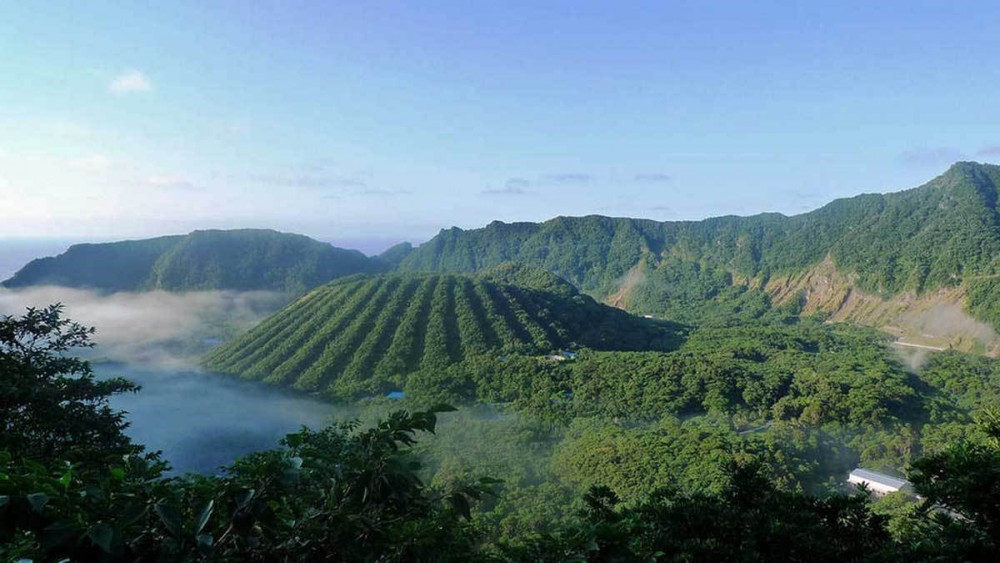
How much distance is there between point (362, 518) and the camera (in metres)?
3.47

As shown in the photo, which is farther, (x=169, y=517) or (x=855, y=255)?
(x=855, y=255)

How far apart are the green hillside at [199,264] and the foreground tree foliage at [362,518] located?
16935cm

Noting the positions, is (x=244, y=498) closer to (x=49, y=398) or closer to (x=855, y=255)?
(x=49, y=398)

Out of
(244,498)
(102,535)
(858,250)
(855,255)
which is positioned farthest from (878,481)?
(858,250)

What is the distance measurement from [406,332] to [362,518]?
79900 millimetres

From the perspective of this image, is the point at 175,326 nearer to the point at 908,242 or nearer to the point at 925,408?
the point at 925,408

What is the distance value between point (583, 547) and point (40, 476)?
3691mm

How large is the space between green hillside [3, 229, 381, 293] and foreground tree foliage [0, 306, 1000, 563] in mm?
169345

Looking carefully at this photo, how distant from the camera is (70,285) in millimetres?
141750

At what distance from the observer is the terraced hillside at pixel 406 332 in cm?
7353

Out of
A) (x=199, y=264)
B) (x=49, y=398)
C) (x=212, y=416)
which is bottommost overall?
(x=212, y=416)

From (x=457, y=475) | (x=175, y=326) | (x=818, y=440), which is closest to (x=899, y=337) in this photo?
(x=818, y=440)

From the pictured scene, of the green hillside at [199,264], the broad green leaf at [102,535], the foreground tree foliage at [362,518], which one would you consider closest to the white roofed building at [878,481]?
the foreground tree foliage at [362,518]

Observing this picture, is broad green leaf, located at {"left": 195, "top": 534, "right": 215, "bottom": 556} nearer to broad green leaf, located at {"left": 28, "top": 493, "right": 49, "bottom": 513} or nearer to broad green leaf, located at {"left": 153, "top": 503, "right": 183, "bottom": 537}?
broad green leaf, located at {"left": 153, "top": 503, "right": 183, "bottom": 537}
